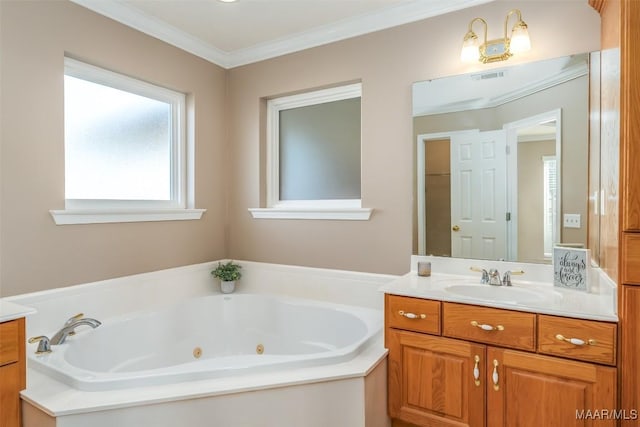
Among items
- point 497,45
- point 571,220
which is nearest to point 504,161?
point 571,220

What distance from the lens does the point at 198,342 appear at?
8.36 feet

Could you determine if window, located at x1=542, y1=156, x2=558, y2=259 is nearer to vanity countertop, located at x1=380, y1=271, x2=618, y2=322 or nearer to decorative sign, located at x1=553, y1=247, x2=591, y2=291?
decorative sign, located at x1=553, y1=247, x2=591, y2=291

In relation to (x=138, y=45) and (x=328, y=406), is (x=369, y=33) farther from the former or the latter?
(x=328, y=406)

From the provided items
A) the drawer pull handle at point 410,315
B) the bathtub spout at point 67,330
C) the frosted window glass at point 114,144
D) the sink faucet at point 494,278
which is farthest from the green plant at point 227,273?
the sink faucet at point 494,278

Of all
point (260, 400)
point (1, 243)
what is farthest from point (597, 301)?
point (1, 243)

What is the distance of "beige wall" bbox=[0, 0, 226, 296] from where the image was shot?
6.07 feet

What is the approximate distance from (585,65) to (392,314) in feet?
5.23

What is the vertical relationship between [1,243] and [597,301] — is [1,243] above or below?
above

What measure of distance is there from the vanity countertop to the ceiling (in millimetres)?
1592

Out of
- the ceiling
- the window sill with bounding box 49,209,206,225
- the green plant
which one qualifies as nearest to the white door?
the ceiling

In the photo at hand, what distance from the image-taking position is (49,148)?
2000 mm

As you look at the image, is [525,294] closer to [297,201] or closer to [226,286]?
[297,201]

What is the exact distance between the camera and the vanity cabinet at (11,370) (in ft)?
4.66

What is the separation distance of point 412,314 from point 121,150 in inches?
82.8
